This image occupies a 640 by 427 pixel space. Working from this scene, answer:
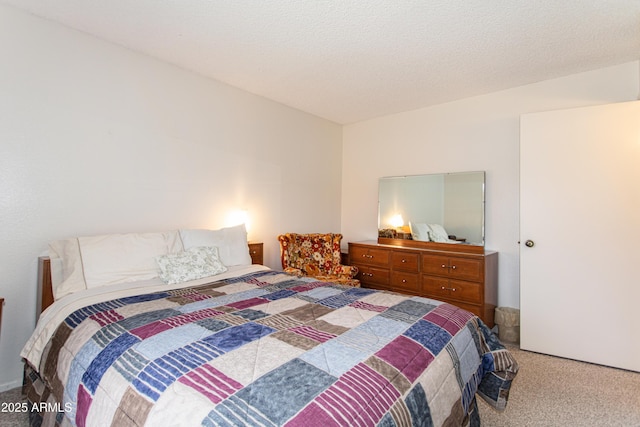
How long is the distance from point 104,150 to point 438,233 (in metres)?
3.33

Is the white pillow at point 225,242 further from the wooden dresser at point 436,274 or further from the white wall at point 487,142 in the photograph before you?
the white wall at point 487,142

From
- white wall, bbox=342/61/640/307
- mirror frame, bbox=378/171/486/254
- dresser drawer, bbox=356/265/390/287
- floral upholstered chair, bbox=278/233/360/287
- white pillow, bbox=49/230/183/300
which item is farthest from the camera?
dresser drawer, bbox=356/265/390/287

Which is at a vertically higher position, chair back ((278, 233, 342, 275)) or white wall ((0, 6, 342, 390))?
white wall ((0, 6, 342, 390))

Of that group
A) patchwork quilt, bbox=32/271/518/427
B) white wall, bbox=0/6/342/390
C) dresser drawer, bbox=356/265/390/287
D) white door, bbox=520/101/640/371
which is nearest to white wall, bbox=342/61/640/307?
white door, bbox=520/101/640/371

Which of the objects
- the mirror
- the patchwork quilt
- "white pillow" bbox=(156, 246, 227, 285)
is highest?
the mirror

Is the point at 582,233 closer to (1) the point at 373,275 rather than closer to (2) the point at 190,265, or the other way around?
(1) the point at 373,275

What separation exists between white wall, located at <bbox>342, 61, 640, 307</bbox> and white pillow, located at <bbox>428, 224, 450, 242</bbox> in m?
0.43

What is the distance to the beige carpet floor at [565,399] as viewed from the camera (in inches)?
72.4

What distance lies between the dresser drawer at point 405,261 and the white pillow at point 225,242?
1.67 metres

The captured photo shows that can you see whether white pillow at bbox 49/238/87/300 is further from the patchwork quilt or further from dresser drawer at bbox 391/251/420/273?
dresser drawer at bbox 391/251/420/273

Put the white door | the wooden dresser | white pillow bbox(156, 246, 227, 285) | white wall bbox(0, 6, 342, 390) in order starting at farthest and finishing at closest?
the wooden dresser, the white door, white pillow bbox(156, 246, 227, 285), white wall bbox(0, 6, 342, 390)

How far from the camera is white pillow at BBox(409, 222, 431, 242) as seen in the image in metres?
3.74

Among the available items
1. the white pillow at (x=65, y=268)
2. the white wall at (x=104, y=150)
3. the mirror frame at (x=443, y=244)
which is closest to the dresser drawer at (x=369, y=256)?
the mirror frame at (x=443, y=244)

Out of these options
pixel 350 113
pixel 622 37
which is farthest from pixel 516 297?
pixel 350 113
